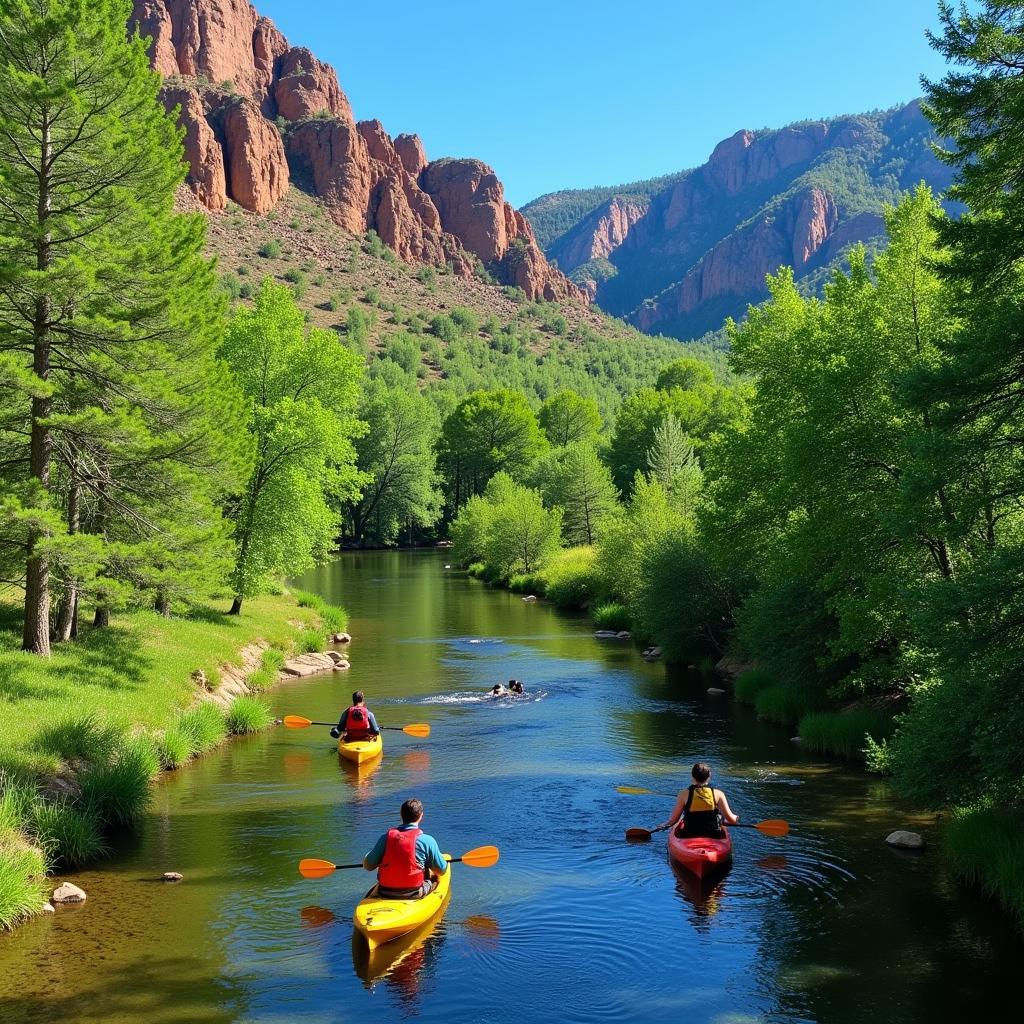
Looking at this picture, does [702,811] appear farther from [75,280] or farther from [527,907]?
[75,280]

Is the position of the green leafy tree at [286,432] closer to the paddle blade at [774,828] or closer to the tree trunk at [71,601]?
the tree trunk at [71,601]

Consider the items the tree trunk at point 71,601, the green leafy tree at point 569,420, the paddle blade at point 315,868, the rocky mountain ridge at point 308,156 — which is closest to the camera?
the paddle blade at point 315,868

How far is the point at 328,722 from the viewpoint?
24.4 m

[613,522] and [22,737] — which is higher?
[613,522]

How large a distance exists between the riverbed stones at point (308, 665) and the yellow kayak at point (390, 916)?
1882 centimetres

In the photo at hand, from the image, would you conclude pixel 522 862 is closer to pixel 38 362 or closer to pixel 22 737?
pixel 22 737

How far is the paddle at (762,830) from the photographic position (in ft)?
51.8

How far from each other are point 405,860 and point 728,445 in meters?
20.2

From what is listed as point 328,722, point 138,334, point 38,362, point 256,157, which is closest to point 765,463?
point 328,722

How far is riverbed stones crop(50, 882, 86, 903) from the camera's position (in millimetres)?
13203

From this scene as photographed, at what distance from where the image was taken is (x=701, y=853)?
14570 millimetres

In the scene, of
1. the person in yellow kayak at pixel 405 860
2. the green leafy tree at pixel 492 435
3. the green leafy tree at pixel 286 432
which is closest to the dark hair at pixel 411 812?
the person in yellow kayak at pixel 405 860

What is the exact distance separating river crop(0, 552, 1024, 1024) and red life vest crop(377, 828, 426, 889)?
79cm

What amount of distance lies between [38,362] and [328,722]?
1102cm
